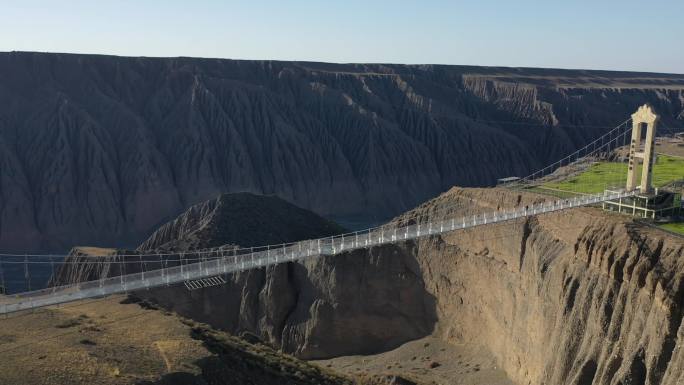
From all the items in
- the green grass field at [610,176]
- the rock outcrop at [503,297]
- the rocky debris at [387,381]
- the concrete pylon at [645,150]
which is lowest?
the rocky debris at [387,381]

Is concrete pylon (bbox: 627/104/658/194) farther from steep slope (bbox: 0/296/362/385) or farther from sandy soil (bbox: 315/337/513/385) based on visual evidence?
steep slope (bbox: 0/296/362/385)

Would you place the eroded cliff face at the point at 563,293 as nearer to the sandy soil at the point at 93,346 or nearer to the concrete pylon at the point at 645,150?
the concrete pylon at the point at 645,150

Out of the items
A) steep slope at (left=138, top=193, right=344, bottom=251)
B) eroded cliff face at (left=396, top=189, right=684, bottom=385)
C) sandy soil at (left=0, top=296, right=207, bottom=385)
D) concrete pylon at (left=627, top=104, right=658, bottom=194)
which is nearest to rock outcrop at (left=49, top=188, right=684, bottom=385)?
eroded cliff face at (left=396, top=189, right=684, bottom=385)

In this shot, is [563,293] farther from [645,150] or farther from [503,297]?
[645,150]

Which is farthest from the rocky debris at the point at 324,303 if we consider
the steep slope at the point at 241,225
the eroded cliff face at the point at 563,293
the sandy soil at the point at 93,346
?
the sandy soil at the point at 93,346

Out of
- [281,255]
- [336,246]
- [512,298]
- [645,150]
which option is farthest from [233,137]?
[645,150]

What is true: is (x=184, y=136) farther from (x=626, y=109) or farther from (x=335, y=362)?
(x=626, y=109)
